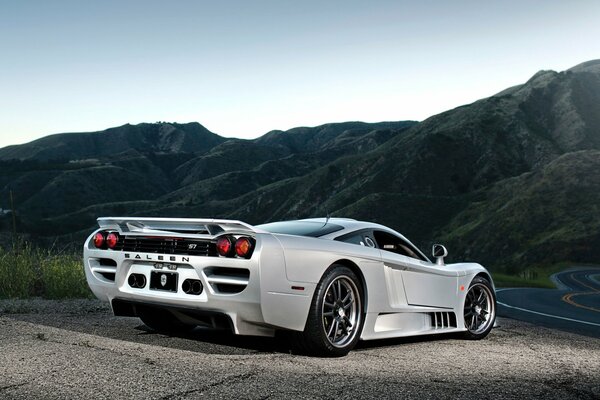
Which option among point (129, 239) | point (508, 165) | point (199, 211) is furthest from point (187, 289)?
point (199, 211)

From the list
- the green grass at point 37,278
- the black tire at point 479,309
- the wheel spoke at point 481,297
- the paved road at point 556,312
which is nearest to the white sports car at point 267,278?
the black tire at point 479,309

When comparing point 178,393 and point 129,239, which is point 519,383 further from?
point 129,239

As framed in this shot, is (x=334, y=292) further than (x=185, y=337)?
No

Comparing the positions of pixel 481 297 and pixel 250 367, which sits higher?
pixel 250 367

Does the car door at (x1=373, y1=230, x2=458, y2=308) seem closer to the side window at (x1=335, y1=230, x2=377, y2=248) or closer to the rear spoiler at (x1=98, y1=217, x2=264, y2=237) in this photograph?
the side window at (x1=335, y1=230, x2=377, y2=248)

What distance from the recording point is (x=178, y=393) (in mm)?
4406

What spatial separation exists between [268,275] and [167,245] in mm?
1027

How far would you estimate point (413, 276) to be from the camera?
7.28 meters

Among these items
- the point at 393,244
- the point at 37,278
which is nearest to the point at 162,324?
the point at 393,244

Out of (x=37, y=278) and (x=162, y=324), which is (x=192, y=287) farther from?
(x=37, y=278)

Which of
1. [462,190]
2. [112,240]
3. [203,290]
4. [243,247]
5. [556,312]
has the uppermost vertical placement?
[112,240]

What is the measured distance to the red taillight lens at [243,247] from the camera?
18.7 ft

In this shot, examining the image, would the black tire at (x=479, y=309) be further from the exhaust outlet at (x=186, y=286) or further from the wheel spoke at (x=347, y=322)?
the exhaust outlet at (x=186, y=286)

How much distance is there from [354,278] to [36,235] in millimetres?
149238
